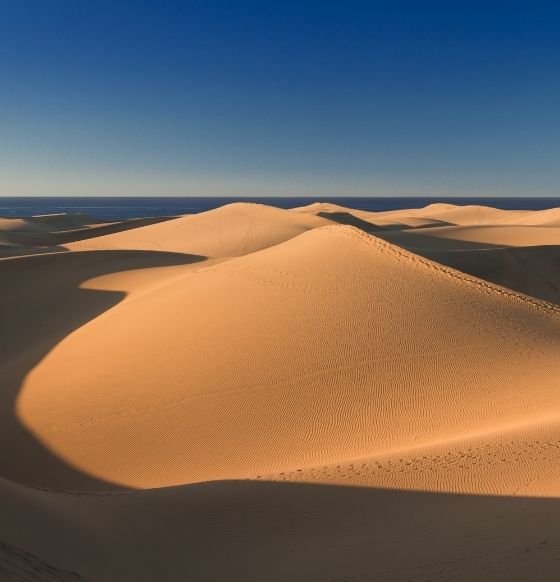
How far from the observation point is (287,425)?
814 cm

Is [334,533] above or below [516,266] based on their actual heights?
below

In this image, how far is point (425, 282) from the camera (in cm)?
1280

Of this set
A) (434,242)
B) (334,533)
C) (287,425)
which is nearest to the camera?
(334,533)

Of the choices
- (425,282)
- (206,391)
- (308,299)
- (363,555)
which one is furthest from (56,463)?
(425,282)

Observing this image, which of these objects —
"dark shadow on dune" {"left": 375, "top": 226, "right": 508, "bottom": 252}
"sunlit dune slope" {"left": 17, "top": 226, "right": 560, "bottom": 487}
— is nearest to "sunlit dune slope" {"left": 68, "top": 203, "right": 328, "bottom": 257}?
"dark shadow on dune" {"left": 375, "top": 226, "right": 508, "bottom": 252}

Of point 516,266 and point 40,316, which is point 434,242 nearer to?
point 516,266

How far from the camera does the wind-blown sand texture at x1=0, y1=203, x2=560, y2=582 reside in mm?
4414

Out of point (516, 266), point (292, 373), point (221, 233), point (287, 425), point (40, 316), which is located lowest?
point (40, 316)

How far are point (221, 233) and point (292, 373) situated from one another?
25.3m

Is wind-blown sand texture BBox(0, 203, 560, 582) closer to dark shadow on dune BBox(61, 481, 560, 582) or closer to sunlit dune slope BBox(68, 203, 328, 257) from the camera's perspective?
dark shadow on dune BBox(61, 481, 560, 582)

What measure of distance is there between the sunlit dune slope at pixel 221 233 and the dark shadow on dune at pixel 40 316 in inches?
266

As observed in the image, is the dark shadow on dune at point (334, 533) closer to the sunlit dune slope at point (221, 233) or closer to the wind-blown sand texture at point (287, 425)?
the wind-blown sand texture at point (287, 425)

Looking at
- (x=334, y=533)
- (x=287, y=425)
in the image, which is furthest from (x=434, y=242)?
(x=334, y=533)

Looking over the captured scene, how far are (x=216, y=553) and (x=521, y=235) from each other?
31.4 metres
